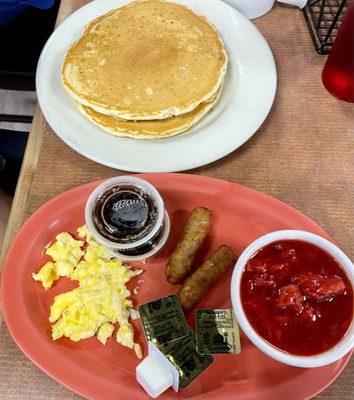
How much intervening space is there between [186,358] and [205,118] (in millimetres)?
823

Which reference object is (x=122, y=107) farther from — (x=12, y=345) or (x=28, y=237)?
(x=12, y=345)

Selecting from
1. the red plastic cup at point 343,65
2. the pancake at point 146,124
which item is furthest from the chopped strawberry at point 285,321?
the red plastic cup at point 343,65

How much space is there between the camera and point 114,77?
159 centimetres

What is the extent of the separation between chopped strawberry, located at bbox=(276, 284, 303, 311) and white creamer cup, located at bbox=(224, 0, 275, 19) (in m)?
1.17

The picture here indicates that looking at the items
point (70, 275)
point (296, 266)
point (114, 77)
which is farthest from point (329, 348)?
point (114, 77)

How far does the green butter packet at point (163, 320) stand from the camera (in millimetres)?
1187

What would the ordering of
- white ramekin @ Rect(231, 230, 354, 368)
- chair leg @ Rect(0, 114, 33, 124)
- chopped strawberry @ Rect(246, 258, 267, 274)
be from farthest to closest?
chair leg @ Rect(0, 114, 33, 124) → chopped strawberry @ Rect(246, 258, 267, 274) → white ramekin @ Rect(231, 230, 354, 368)

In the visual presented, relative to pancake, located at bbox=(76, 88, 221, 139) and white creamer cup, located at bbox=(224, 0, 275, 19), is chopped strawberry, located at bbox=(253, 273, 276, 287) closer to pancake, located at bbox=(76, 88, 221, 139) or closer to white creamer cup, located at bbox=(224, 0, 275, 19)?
pancake, located at bbox=(76, 88, 221, 139)

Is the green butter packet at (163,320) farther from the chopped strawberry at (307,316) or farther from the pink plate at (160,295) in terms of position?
the chopped strawberry at (307,316)

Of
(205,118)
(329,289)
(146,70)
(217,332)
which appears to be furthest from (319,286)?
(146,70)

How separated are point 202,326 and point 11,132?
1.40 m

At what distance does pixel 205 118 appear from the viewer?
1.62 metres

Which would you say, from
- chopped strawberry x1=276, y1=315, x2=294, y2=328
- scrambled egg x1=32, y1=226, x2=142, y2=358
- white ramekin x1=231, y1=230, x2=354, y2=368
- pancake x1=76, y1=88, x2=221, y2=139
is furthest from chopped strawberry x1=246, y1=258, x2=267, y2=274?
pancake x1=76, y1=88, x2=221, y2=139

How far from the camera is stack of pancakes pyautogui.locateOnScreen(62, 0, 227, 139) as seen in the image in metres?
1.54
